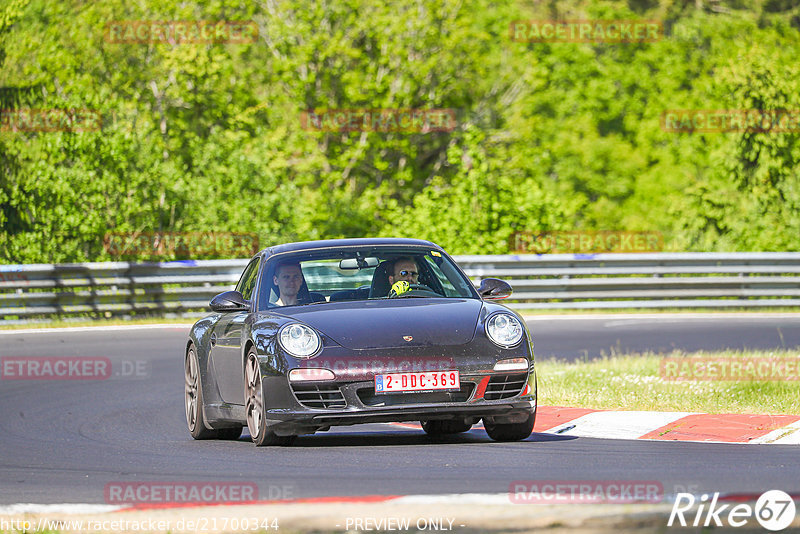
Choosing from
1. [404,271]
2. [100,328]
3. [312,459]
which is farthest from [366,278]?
[100,328]

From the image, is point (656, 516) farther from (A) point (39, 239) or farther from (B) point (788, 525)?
(A) point (39, 239)

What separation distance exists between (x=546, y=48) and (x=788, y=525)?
50.8m

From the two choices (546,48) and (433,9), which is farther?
(546,48)

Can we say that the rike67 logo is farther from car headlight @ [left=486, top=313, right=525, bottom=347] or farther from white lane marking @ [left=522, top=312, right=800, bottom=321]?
white lane marking @ [left=522, top=312, right=800, bottom=321]

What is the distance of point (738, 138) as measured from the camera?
32.0m

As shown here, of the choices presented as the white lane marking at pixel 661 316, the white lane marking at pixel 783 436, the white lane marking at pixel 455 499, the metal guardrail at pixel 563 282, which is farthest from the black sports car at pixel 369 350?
the metal guardrail at pixel 563 282

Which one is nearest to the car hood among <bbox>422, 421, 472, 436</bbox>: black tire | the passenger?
the passenger

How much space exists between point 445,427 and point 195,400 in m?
1.91

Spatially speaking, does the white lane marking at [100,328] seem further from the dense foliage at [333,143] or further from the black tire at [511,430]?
the black tire at [511,430]

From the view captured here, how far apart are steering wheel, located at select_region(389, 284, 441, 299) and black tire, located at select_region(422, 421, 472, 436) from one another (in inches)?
36.9

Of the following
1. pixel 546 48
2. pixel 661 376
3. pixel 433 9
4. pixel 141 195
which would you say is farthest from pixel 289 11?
pixel 661 376

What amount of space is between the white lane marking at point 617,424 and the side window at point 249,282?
90.9 inches

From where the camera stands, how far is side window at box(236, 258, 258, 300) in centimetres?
1012

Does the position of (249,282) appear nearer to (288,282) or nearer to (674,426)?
(288,282)
